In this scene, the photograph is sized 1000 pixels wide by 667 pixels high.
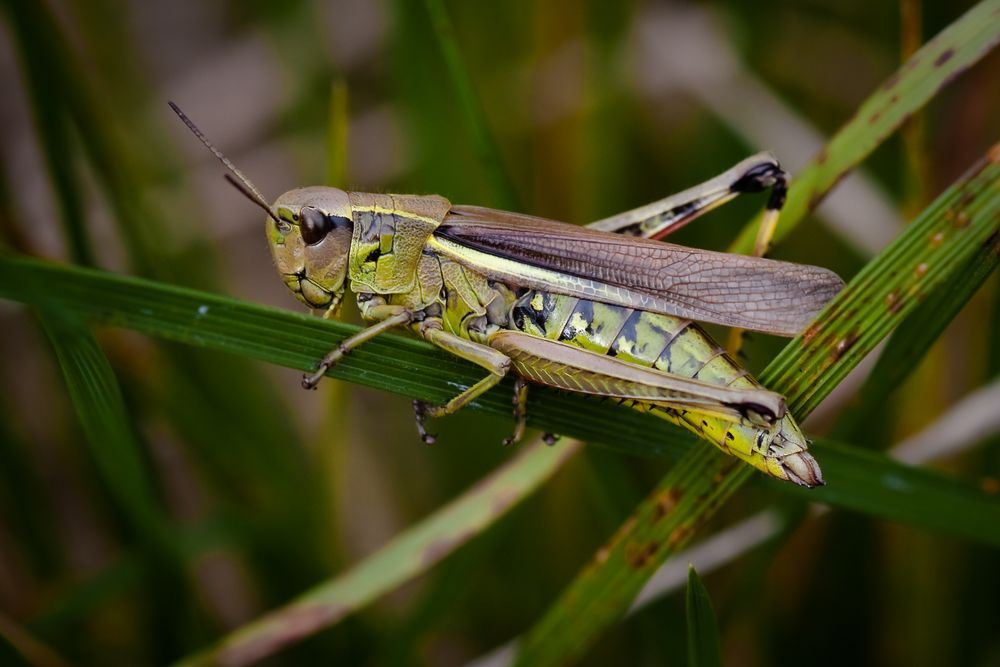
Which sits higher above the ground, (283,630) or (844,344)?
(844,344)

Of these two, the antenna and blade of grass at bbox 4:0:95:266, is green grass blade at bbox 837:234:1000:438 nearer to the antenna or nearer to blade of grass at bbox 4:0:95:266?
the antenna

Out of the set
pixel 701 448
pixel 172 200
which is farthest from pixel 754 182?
pixel 172 200

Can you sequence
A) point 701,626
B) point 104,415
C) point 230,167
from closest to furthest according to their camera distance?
1. point 701,626
2. point 104,415
3. point 230,167

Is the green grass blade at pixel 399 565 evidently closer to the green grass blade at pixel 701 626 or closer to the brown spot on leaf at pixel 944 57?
the green grass blade at pixel 701 626

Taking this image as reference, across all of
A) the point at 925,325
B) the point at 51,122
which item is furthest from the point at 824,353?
the point at 51,122

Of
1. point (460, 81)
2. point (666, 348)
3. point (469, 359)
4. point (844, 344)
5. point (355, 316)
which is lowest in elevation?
point (355, 316)

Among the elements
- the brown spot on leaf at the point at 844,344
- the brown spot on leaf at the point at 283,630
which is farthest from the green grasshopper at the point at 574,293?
the brown spot on leaf at the point at 283,630

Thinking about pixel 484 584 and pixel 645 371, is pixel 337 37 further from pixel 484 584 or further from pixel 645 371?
pixel 645 371

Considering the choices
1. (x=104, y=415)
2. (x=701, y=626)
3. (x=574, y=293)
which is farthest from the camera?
(x=574, y=293)

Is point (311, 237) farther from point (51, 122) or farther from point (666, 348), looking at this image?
point (666, 348)
